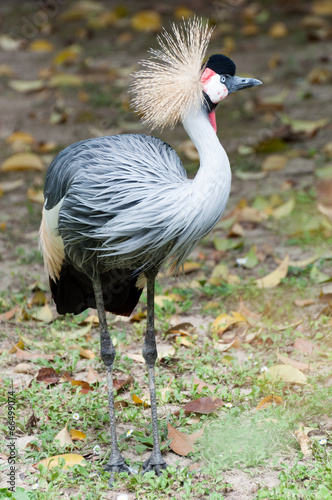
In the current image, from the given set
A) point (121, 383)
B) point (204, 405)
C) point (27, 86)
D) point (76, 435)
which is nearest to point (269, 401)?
point (204, 405)

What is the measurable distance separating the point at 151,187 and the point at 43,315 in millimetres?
1714

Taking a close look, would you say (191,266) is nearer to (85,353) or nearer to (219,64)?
(85,353)

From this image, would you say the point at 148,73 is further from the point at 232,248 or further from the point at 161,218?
the point at 232,248

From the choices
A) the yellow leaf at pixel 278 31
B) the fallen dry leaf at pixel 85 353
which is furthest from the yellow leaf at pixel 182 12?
the fallen dry leaf at pixel 85 353

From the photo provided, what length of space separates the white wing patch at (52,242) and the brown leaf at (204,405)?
2.95ft

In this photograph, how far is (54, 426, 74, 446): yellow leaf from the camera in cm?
299

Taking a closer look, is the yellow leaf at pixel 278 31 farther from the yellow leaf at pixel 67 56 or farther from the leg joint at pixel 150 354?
the leg joint at pixel 150 354

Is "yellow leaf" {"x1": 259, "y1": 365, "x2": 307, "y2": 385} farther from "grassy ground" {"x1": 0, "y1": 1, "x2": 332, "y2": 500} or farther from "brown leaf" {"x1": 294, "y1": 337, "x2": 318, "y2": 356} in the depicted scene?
"brown leaf" {"x1": 294, "y1": 337, "x2": 318, "y2": 356}

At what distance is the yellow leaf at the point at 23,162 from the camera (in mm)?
5992

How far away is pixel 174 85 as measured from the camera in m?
2.66

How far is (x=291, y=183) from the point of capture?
18.1 feet

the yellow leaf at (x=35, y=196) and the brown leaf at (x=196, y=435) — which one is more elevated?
the yellow leaf at (x=35, y=196)

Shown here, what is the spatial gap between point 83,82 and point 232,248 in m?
3.64

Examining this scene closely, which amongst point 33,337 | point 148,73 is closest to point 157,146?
point 148,73
